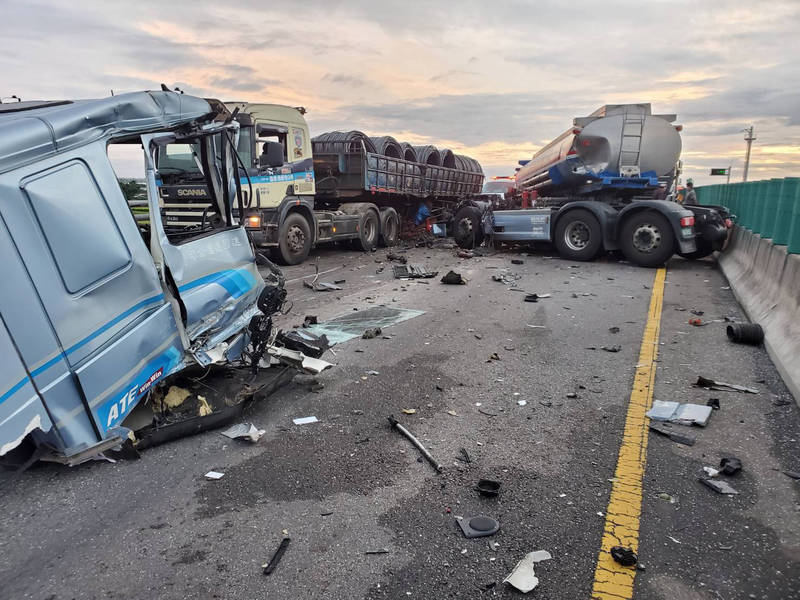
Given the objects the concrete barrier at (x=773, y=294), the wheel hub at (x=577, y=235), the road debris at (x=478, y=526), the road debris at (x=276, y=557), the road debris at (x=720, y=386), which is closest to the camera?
the road debris at (x=276, y=557)

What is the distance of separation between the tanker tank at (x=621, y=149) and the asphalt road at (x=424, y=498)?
8.12m

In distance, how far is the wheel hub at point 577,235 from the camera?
1230cm

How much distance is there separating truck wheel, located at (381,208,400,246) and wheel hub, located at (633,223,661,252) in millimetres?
6771

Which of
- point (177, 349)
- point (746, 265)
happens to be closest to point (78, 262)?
point (177, 349)

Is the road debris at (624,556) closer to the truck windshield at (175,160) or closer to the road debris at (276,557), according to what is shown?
the road debris at (276,557)

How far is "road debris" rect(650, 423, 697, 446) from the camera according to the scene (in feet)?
12.0

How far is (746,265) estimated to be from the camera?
30.1ft

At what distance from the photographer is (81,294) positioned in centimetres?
285

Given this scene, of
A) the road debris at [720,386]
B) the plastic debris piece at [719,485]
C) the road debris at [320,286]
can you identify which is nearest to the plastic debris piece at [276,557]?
the plastic debris piece at [719,485]

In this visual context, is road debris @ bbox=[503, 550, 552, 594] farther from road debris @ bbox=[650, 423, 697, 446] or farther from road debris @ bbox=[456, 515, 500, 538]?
road debris @ bbox=[650, 423, 697, 446]

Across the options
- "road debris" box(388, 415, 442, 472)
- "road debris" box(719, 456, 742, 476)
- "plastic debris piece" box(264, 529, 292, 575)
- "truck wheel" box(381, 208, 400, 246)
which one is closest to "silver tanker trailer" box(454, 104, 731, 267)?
"truck wheel" box(381, 208, 400, 246)

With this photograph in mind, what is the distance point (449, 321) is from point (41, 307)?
16.3 ft

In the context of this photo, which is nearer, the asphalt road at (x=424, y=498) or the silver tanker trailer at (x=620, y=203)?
the asphalt road at (x=424, y=498)

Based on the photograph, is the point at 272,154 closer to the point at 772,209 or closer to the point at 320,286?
the point at 320,286
